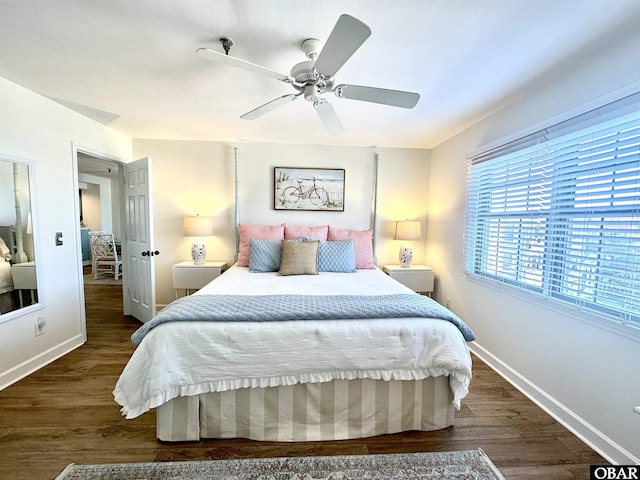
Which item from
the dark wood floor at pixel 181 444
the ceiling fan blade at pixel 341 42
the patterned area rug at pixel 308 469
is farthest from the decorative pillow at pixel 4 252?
the ceiling fan blade at pixel 341 42

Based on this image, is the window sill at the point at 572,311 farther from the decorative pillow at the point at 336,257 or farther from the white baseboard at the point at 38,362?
the white baseboard at the point at 38,362

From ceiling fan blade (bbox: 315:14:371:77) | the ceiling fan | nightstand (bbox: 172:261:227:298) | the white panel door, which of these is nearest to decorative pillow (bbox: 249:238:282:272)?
nightstand (bbox: 172:261:227:298)

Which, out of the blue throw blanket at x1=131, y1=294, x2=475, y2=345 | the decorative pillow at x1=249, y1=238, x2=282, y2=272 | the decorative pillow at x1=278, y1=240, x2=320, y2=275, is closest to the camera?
the blue throw blanket at x1=131, y1=294, x2=475, y2=345

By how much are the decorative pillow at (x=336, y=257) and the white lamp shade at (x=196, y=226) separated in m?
Answer: 1.48

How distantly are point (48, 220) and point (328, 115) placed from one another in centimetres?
263

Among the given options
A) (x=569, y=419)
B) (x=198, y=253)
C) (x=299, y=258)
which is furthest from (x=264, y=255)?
(x=569, y=419)

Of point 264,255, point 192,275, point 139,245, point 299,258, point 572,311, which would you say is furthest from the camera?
point 192,275

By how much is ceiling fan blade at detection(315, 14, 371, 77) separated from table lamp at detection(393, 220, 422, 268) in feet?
7.95

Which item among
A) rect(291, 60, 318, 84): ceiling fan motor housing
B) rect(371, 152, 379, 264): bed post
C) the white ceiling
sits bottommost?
rect(371, 152, 379, 264): bed post

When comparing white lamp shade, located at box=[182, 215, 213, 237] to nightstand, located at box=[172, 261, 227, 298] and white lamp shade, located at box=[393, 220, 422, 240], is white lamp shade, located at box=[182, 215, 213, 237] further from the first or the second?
white lamp shade, located at box=[393, 220, 422, 240]

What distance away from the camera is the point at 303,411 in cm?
161

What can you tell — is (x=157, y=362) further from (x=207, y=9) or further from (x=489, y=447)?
(x=489, y=447)

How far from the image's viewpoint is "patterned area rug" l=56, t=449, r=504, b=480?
4.49 feet

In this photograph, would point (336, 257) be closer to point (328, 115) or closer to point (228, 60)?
point (328, 115)
